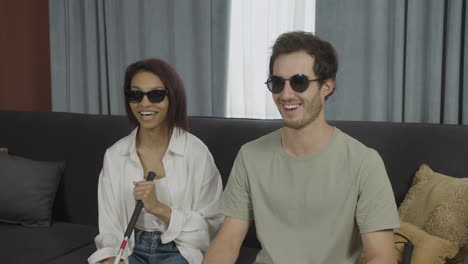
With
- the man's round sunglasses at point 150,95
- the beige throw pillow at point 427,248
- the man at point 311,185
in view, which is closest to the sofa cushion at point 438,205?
the beige throw pillow at point 427,248

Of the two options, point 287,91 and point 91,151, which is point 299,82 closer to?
point 287,91

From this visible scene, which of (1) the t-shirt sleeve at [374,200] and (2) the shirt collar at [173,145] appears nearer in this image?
(1) the t-shirt sleeve at [374,200]

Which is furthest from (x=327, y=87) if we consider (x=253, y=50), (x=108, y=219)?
(x=253, y=50)

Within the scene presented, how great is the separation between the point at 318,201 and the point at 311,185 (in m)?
0.05

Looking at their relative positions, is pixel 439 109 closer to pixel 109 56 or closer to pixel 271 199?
pixel 271 199

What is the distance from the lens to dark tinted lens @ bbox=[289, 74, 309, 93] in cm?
144

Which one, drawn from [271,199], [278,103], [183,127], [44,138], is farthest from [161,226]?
[44,138]

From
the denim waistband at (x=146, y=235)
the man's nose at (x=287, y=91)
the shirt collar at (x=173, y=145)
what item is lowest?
the denim waistband at (x=146, y=235)

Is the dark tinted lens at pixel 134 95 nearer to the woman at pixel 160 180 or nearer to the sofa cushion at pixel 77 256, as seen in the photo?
the woman at pixel 160 180

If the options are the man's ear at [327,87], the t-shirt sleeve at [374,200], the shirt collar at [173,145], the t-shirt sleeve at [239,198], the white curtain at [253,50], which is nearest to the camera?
the t-shirt sleeve at [374,200]

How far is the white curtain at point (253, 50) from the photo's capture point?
9.77ft

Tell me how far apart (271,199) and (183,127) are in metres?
0.57

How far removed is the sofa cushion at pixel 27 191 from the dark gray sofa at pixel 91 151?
0.20 feet

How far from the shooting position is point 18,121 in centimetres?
277
